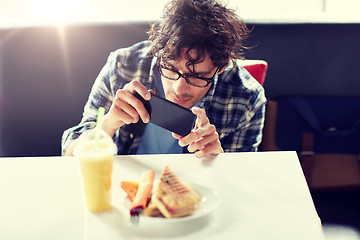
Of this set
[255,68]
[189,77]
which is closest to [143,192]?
[189,77]

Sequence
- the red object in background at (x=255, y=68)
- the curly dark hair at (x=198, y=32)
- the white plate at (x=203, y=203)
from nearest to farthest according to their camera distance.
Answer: the white plate at (x=203, y=203) → the curly dark hair at (x=198, y=32) → the red object in background at (x=255, y=68)

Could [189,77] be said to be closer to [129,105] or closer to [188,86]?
[188,86]

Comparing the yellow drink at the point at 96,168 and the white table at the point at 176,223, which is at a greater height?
the yellow drink at the point at 96,168

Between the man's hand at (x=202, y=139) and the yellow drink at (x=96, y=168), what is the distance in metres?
0.32

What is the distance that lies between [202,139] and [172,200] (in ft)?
1.11

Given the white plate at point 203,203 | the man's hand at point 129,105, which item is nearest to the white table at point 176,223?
the white plate at point 203,203

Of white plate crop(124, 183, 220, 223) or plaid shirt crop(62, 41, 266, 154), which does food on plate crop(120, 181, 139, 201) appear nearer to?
white plate crop(124, 183, 220, 223)

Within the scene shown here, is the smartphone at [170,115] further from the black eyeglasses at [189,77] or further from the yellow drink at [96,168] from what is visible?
the yellow drink at [96,168]

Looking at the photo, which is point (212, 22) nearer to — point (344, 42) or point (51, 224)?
point (51, 224)

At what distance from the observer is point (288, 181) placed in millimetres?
1038

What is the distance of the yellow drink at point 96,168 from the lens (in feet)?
2.76

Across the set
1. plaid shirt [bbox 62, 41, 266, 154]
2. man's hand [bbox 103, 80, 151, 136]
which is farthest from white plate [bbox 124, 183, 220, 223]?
plaid shirt [bbox 62, 41, 266, 154]

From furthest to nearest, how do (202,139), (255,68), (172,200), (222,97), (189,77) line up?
(255,68) < (222,97) < (189,77) < (202,139) < (172,200)

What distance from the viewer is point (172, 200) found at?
0.84 m
